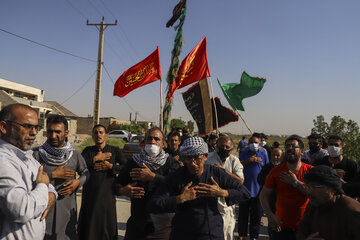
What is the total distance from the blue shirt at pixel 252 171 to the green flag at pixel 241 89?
11.1 ft

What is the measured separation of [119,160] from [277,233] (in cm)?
235

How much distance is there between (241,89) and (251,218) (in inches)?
199

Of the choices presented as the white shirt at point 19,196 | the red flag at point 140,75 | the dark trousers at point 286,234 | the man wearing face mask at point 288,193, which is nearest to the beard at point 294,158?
the man wearing face mask at point 288,193

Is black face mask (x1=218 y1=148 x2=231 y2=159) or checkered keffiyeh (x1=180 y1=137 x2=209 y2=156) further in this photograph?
black face mask (x1=218 y1=148 x2=231 y2=159)

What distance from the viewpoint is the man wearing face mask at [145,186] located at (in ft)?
9.74

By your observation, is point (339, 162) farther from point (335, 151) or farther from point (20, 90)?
point (20, 90)

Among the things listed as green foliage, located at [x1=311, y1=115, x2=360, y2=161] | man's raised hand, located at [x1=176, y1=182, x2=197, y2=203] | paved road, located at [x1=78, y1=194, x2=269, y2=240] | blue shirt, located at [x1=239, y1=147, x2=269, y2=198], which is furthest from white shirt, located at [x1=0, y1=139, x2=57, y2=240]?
green foliage, located at [x1=311, y1=115, x2=360, y2=161]

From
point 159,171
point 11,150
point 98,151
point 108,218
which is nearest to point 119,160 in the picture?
point 98,151

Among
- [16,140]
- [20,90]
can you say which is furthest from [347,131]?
[20,90]

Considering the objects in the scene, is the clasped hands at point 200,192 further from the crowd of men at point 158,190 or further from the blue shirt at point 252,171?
the blue shirt at point 252,171

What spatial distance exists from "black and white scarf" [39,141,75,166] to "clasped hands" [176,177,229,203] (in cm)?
169

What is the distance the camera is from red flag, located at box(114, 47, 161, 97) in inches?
336

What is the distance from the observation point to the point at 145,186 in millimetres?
3105

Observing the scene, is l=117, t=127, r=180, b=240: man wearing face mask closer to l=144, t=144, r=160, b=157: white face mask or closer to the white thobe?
l=144, t=144, r=160, b=157: white face mask
